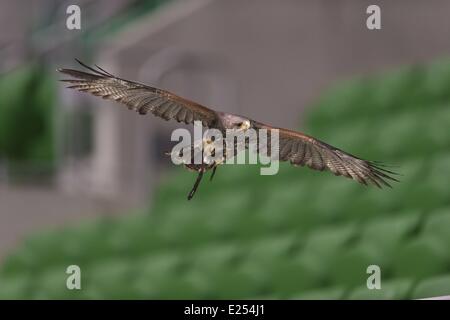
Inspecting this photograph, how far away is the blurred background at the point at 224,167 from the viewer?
3.87 metres

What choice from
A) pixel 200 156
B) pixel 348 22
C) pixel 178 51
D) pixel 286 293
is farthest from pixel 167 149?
pixel 200 156

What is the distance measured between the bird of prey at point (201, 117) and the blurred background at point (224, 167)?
3.15 feet

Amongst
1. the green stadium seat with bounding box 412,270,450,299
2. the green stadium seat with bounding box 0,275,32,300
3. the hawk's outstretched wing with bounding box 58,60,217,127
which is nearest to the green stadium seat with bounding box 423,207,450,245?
the green stadium seat with bounding box 412,270,450,299

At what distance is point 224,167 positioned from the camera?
15.5 feet

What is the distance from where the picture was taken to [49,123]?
15.8 ft

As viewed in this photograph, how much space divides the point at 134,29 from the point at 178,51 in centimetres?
22

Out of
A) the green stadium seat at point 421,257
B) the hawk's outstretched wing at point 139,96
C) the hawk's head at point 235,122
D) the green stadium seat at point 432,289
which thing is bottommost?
the green stadium seat at point 432,289

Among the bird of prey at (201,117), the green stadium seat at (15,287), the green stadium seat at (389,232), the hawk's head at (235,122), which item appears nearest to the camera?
the hawk's head at (235,122)

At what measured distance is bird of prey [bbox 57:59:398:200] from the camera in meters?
2.49

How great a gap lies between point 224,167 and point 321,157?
7.24 ft

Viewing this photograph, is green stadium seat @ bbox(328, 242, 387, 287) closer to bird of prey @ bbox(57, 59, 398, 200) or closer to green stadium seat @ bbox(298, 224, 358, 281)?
green stadium seat @ bbox(298, 224, 358, 281)

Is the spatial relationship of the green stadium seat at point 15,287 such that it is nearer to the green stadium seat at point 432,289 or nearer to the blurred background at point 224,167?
the blurred background at point 224,167

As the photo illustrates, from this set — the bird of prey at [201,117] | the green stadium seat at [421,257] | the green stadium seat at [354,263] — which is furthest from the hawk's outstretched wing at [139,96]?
the green stadium seat at [354,263]

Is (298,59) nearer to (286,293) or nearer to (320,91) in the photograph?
(320,91)
